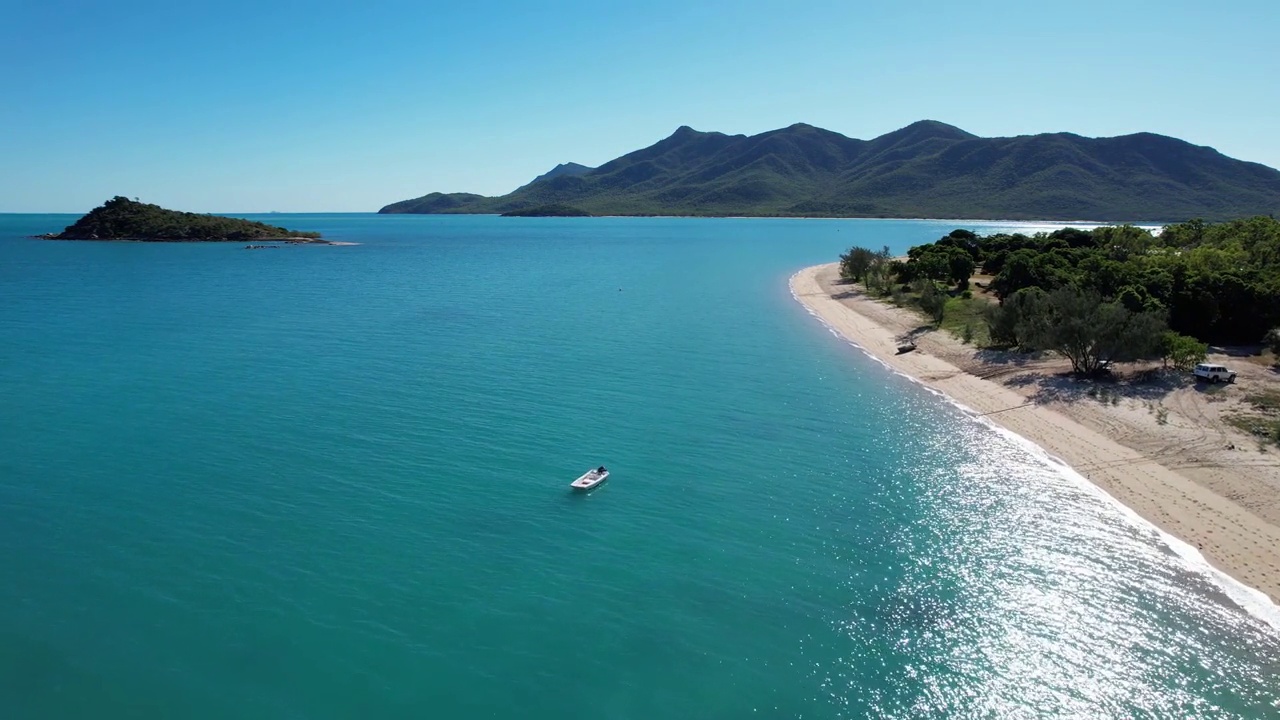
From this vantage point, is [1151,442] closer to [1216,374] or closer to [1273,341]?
[1216,374]

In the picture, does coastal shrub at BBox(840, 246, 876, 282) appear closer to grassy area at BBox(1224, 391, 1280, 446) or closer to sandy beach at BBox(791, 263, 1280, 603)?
sandy beach at BBox(791, 263, 1280, 603)

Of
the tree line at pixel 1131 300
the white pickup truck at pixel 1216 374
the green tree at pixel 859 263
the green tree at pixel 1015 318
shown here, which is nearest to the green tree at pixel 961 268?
the tree line at pixel 1131 300

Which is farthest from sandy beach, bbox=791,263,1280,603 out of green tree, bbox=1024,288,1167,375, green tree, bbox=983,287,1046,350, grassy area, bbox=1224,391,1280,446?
green tree, bbox=1024,288,1167,375

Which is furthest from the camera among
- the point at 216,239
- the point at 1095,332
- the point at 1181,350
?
the point at 216,239

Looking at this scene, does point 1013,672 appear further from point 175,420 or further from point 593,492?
point 175,420

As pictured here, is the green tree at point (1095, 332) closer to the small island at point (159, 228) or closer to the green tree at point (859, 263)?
the green tree at point (859, 263)

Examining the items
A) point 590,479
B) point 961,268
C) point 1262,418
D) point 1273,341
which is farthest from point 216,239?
point 1262,418

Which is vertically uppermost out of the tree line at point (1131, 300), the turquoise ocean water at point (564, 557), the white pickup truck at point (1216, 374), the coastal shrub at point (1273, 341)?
the tree line at point (1131, 300)
